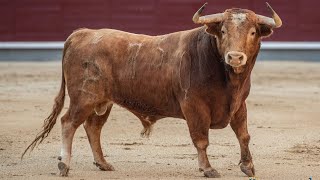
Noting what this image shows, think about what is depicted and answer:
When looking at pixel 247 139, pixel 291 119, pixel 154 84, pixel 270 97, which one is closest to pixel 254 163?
pixel 247 139

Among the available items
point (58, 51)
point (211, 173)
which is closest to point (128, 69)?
point (211, 173)

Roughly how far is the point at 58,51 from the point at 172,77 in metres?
8.17

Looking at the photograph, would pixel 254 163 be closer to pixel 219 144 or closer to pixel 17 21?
pixel 219 144

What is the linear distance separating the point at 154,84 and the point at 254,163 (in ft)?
2.63

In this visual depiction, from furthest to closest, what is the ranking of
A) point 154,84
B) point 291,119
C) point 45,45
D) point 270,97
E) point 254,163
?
1. point 45,45
2. point 270,97
3. point 291,119
4. point 254,163
5. point 154,84

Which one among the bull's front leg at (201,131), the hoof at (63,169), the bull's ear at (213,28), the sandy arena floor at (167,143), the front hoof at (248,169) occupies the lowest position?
the sandy arena floor at (167,143)

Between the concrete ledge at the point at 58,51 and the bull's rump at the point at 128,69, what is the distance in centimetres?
768

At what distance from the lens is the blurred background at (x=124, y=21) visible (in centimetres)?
1309

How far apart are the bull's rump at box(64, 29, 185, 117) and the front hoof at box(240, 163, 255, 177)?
439 millimetres

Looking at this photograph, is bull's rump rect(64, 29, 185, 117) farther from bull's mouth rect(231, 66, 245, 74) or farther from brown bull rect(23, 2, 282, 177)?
bull's mouth rect(231, 66, 245, 74)

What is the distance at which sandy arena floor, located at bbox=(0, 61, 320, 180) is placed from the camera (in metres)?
5.31

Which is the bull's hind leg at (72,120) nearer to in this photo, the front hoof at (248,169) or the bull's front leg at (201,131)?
the bull's front leg at (201,131)

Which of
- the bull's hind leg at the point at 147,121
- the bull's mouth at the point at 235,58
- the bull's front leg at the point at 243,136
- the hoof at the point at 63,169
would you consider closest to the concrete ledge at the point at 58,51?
the bull's hind leg at the point at 147,121

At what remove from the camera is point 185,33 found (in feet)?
17.4
